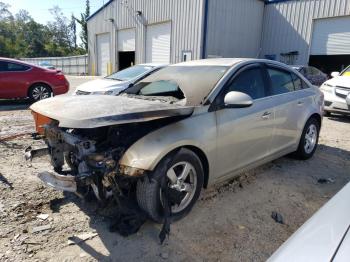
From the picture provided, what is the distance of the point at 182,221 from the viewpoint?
3.23m

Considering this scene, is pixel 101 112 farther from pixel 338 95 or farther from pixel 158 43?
pixel 158 43

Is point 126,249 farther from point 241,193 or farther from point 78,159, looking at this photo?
point 241,193

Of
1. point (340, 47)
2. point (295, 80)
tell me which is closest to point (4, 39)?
point (340, 47)

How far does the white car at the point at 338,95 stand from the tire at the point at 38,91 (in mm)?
8443

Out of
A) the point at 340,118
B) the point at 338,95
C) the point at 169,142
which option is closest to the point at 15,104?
the point at 169,142

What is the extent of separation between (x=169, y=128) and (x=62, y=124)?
37.3 inches

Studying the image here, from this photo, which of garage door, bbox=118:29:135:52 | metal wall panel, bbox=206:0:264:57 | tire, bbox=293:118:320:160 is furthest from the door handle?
garage door, bbox=118:29:135:52

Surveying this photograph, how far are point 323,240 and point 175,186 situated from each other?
175 centimetres

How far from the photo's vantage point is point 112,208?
3443 millimetres

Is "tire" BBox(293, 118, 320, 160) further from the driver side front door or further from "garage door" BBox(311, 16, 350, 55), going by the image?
"garage door" BBox(311, 16, 350, 55)

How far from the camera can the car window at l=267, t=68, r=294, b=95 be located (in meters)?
4.29

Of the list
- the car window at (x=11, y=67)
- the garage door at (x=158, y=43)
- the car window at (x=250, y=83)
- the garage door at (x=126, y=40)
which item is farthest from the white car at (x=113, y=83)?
the garage door at (x=126, y=40)

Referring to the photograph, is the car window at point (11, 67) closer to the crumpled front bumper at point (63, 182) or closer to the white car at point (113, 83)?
the white car at point (113, 83)

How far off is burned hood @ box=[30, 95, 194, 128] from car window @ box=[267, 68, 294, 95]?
1.70 meters
